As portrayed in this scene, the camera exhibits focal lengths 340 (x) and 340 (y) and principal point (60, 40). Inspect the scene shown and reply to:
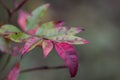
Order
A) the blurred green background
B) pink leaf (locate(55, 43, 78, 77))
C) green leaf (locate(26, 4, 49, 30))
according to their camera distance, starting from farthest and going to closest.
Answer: the blurred green background < green leaf (locate(26, 4, 49, 30)) < pink leaf (locate(55, 43, 78, 77))

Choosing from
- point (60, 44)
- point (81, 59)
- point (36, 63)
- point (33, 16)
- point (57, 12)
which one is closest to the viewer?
point (60, 44)

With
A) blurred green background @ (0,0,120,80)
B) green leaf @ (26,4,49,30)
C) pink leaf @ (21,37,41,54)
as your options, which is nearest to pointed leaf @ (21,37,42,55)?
pink leaf @ (21,37,41,54)

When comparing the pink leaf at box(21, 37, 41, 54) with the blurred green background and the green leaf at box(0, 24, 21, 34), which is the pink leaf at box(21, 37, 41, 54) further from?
the blurred green background

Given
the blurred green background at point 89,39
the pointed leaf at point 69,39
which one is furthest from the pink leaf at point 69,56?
the blurred green background at point 89,39

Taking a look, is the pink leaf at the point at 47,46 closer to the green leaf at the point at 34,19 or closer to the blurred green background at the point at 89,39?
the green leaf at the point at 34,19

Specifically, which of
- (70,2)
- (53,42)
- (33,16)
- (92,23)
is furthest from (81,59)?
(53,42)

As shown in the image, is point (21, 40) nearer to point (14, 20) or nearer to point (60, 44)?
point (60, 44)
